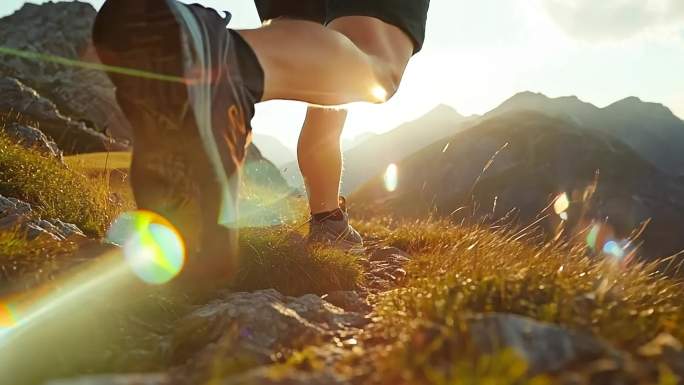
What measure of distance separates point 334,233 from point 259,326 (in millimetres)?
2058

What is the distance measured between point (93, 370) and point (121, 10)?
1206mm

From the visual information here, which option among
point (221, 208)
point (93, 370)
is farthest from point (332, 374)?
point (93, 370)

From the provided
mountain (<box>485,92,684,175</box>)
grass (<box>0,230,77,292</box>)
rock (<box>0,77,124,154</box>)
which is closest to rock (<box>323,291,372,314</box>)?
grass (<box>0,230,77,292</box>)

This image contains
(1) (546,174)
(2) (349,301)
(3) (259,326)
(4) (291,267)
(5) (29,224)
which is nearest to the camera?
(3) (259,326)

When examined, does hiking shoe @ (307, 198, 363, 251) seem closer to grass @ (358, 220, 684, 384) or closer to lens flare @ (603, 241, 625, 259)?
grass @ (358, 220, 684, 384)

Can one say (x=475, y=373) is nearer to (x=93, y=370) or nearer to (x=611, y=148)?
(x=93, y=370)

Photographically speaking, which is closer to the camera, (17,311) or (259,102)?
(17,311)

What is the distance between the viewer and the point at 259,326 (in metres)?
2.05

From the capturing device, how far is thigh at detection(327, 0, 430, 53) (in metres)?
2.70

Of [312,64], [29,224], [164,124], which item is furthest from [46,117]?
[164,124]

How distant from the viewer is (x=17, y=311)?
188 cm

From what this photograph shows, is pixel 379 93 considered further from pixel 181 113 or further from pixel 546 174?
pixel 546 174

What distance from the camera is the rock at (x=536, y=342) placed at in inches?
45.6

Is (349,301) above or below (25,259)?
below
